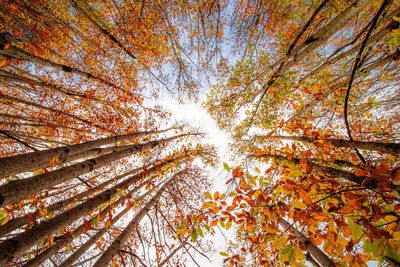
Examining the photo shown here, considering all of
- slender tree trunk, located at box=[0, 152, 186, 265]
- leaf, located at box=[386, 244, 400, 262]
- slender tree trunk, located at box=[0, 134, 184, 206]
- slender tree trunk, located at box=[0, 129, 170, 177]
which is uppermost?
slender tree trunk, located at box=[0, 129, 170, 177]

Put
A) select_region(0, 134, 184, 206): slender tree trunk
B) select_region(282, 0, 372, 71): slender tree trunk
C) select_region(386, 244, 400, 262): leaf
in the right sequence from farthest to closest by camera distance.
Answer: select_region(282, 0, 372, 71): slender tree trunk → select_region(0, 134, 184, 206): slender tree trunk → select_region(386, 244, 400, 262): leaf

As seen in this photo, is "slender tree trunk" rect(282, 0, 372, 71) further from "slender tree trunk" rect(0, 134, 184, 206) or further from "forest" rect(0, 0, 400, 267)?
"slender tree trunk" rect(0, 134, 184, 206)

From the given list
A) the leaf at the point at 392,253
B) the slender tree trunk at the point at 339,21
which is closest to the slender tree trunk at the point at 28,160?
the leaf at the point at 392,253

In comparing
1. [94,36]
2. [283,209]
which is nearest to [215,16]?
[94,36]

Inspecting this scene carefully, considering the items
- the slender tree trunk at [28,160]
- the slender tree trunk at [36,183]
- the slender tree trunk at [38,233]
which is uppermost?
the slender tree trunk at [28,160]

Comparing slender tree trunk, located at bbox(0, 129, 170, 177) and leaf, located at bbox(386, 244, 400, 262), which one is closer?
A: leaf, located at bbox(386, 244, 400, 262)

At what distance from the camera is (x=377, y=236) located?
2.88 ft

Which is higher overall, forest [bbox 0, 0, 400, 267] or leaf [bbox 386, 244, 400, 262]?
forest [bbox 0, 0, 400, 267]

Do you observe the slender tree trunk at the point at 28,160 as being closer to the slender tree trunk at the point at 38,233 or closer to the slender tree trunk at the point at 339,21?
the slender tree trunk at the point at 38,233

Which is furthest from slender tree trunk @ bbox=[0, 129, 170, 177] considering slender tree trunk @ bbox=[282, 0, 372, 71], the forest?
slender tree trunk @ bbox=[282, 0, 372, 71]

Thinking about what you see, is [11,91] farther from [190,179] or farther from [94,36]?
[190,179]

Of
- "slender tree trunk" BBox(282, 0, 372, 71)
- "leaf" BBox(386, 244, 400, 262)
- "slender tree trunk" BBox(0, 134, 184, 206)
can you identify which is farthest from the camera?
"slender tree trunk" BBox(282, 0, 372, 71)

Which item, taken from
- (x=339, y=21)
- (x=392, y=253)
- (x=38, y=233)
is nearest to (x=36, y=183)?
(x=38, y=233)

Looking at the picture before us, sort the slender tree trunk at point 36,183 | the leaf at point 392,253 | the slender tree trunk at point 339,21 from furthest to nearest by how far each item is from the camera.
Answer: the slender tree trunk at point 339,21
the slender tree trunk at point 36,183
the leaf at point 392,253
